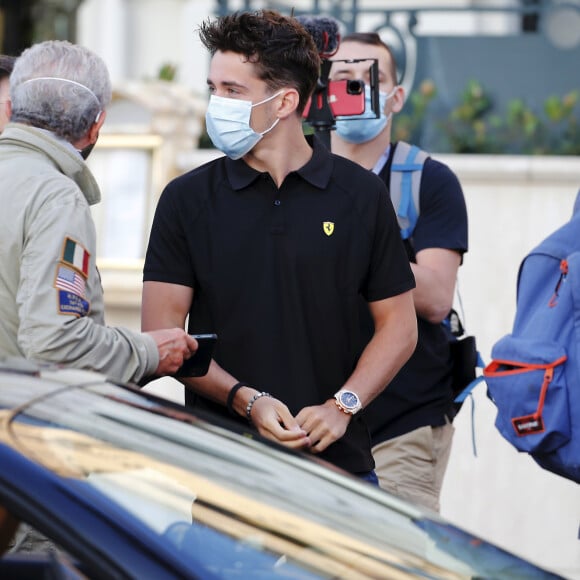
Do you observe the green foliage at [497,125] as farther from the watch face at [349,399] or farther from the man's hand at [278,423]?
the man's hand at [278,423]

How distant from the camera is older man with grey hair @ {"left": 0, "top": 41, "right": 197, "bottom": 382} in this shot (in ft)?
10.8

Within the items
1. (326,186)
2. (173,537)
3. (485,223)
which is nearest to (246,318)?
(326,186)

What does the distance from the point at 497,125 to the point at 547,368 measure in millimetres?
3771

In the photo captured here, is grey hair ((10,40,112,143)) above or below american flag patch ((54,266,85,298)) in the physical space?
above

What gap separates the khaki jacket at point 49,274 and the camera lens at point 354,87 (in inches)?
55.3

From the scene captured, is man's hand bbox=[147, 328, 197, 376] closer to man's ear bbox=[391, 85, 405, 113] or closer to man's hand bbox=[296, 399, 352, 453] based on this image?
man's hand bbox=[296, 399, 352, 453]

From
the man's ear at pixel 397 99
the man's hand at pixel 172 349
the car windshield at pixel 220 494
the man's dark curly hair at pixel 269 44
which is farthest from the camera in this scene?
the man's ear at pixel 397 99

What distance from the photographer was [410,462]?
4469 mm

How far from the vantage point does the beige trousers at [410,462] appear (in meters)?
4.46

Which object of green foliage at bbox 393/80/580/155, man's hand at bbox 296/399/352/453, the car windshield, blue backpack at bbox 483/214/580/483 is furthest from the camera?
green foliage at bbox 393/80/580/155

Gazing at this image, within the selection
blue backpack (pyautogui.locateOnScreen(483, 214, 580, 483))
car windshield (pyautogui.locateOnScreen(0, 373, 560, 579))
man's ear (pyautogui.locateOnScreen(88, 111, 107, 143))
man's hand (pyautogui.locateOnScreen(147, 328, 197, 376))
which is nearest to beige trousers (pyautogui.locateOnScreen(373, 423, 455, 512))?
blue backpack (pyautogui.locateOnScreen(483, 214, 580, 483))

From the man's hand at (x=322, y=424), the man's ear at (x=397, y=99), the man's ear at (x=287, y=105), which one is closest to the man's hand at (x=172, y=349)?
the man's hand at (x=322, y=424)

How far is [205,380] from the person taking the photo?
12.1 ft

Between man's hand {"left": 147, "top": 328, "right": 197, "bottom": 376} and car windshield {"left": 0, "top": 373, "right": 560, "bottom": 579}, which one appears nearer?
car windshield {"left": 0, "top": 373, "right": 560, "bottom": 579}
